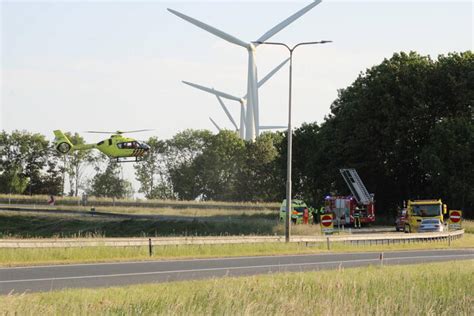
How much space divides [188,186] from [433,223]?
8150 cm

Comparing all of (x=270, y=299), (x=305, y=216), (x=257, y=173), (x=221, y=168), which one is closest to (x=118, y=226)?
(x=305, y=216)

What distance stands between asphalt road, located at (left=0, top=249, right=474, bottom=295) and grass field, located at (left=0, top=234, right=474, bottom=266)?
1703mm

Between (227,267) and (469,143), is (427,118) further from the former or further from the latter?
(227,267)

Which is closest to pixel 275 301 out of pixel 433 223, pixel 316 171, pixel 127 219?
pixel 433 223

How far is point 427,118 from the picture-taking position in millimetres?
70875

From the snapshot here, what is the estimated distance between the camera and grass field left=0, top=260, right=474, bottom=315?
39.2 ft

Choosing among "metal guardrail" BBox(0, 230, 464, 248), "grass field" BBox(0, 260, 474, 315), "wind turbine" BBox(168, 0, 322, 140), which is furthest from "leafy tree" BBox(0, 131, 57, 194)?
"grass field" BBox(0, 260, 474, 315)

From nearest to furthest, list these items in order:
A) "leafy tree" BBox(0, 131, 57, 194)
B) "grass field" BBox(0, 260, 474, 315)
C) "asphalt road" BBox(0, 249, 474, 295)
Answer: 1. "grass field" BBox(0, 260, 474, 315)
2. "asphalt road" BBox(0, 249, 474, 295)
3. "leafy tree" BBox(0, 131, 57, 194)

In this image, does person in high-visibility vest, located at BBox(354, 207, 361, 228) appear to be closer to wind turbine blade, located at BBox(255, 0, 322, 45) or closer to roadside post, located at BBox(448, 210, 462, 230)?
roadside post, located at BBox(448, 210, 462, 230)

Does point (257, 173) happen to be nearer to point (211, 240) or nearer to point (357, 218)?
point (357, 218)

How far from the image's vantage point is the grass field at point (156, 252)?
92.9 feet

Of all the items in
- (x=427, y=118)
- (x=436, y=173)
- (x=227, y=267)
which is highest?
(x=427, y=118)

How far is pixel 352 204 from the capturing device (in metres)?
64.9

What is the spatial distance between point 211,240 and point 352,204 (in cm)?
3095
